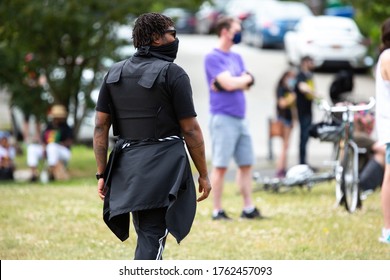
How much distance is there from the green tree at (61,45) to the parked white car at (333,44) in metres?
11.2

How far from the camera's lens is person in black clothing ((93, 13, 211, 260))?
611 cm

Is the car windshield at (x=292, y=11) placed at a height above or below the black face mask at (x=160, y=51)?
below

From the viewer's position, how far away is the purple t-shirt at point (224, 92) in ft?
32.3

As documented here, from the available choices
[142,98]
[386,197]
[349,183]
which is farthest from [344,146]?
[142,98]

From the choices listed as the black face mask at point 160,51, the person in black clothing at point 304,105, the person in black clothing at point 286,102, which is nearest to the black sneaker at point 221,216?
the black face mask at point 160,51

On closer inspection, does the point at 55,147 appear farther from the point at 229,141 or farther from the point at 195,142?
the point at 195,142

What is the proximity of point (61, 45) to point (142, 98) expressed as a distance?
13.2 metres

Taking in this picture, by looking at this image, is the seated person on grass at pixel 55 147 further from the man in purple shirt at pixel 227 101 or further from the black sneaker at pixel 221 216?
the man in purple shirt at pixel 227 101

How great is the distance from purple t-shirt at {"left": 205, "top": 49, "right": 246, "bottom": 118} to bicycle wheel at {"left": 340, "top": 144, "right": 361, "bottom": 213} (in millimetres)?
1441

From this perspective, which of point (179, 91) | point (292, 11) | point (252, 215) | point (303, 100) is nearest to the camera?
point (179, 91)

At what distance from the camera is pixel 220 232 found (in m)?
9.41

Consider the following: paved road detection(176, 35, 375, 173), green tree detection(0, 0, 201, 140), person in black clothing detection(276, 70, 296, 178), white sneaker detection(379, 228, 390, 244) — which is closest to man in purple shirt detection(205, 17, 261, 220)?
white sneaker detection(379, 228, 390, 244)

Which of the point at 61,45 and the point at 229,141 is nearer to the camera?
the point at 229,141

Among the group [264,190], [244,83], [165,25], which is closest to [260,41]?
[264,190]
